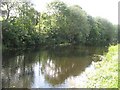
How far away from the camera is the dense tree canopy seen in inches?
2201

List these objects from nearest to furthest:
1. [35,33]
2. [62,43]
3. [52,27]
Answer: [35,33], [52,27], [62,43]

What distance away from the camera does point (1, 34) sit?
51156mm

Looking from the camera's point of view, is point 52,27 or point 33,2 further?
point 52,27

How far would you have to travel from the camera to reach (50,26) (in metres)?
74.6

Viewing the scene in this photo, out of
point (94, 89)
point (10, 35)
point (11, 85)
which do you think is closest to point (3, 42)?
point (10, 35)

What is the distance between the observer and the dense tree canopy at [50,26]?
183ft

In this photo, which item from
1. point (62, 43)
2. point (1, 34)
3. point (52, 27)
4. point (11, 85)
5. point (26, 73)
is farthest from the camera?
point (62, 43)

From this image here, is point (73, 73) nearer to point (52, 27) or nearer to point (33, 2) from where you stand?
point (33, 2)

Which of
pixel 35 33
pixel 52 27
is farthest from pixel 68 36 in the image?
pixel 35 33

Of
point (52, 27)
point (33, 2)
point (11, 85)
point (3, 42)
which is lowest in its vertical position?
point (11, 85)

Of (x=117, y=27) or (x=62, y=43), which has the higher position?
(x=117, y=27)

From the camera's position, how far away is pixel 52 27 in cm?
7481

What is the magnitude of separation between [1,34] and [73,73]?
25940 millimetres

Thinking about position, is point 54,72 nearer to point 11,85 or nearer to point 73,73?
point 73,73
